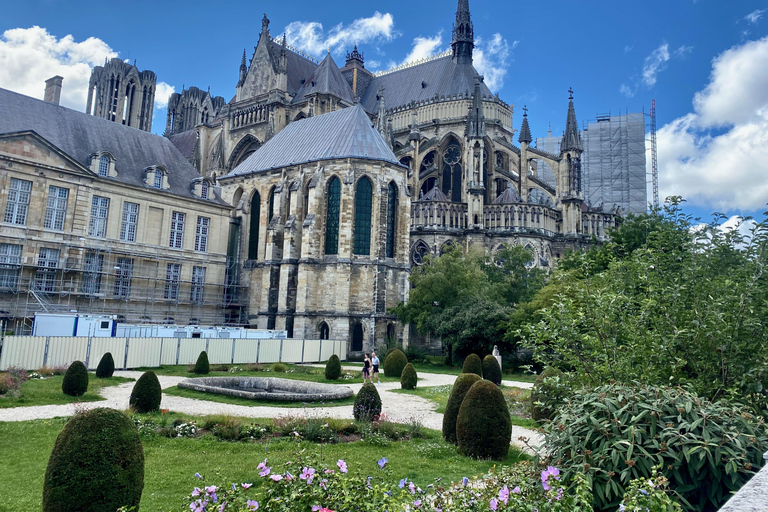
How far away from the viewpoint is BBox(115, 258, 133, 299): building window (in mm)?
31767

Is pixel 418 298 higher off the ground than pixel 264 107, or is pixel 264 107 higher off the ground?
pixel 264 107

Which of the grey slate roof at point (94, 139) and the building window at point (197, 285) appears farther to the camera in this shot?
the building window at point (197, 285)

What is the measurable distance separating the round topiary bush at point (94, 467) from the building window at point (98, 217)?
2851 cm

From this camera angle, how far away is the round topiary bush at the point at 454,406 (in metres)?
11.0

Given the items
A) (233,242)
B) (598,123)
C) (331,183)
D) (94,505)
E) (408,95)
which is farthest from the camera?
(598,123)

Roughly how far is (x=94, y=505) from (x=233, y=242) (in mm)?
36253

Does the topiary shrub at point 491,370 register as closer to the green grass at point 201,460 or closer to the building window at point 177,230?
the green grass at point 201,460

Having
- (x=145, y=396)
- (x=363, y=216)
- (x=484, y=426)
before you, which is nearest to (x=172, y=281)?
(x=363, y=216)

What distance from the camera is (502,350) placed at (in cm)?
3066

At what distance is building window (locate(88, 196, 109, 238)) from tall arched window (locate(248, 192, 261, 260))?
10.5 metres

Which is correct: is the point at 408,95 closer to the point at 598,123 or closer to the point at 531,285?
the point at 598,123

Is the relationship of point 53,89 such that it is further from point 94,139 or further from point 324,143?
point 324,143

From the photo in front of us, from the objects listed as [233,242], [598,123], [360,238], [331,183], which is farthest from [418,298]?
[598,123]

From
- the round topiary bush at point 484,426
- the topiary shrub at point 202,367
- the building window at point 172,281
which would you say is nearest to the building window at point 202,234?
the building window at point 172,281
